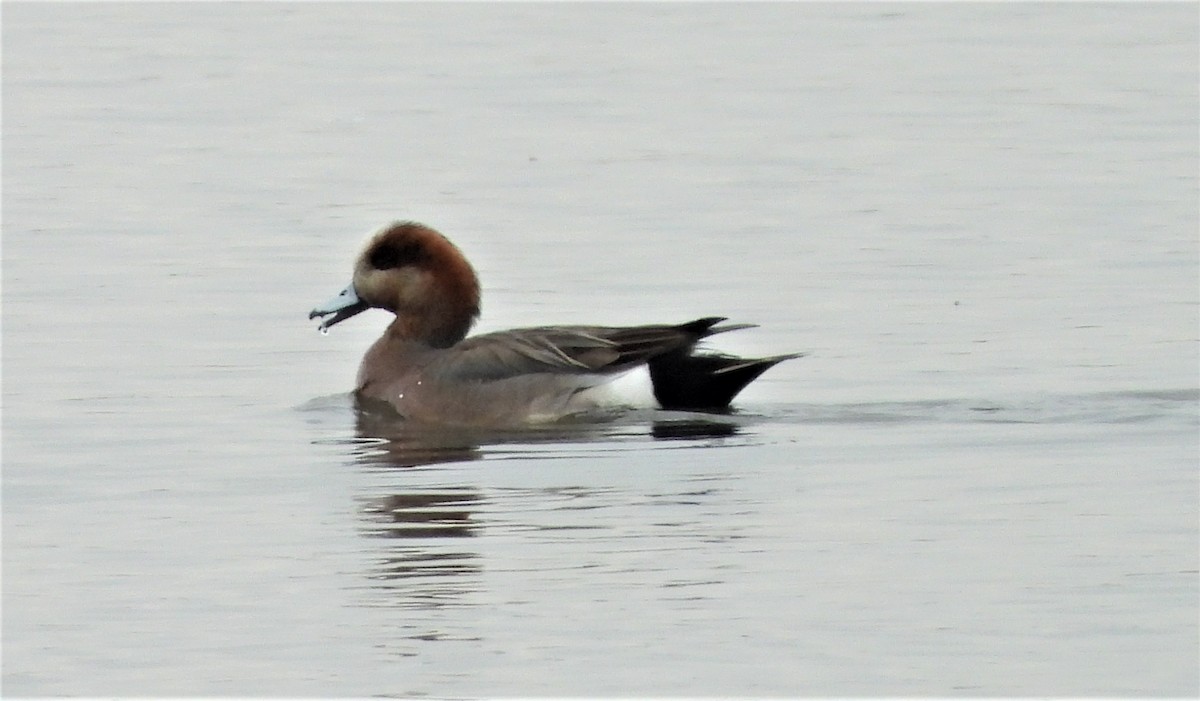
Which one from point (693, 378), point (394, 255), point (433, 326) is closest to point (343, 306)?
point (394, 255)

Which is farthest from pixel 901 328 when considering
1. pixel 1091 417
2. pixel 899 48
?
pixel 899 48

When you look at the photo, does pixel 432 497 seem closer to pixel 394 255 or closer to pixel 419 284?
pixel 419 284

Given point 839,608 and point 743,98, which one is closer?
point 839,608

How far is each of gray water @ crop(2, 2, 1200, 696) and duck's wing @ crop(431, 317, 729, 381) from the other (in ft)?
1.04

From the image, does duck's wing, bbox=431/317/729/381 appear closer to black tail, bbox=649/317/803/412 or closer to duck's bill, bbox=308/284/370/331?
black tail, bbox=649/317/803/412

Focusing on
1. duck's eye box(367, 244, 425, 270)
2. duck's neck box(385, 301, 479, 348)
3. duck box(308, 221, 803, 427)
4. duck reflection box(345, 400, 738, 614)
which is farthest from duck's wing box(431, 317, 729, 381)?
duck's eye box(367, 244, 425, 270)

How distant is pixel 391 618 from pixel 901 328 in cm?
556

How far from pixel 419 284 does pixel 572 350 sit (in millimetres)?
910

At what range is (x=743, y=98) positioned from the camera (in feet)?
67.5

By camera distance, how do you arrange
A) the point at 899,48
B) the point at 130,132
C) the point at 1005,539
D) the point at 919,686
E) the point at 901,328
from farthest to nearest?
the point at 899,48
the point at 130,132
the point at 901,328
the point at 1005,539
the point at 919,686

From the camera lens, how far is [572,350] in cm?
1118

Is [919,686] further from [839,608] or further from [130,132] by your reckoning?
[130,132]

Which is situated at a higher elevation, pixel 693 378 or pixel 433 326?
pixel 433 326

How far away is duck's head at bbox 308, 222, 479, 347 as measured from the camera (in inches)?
460
